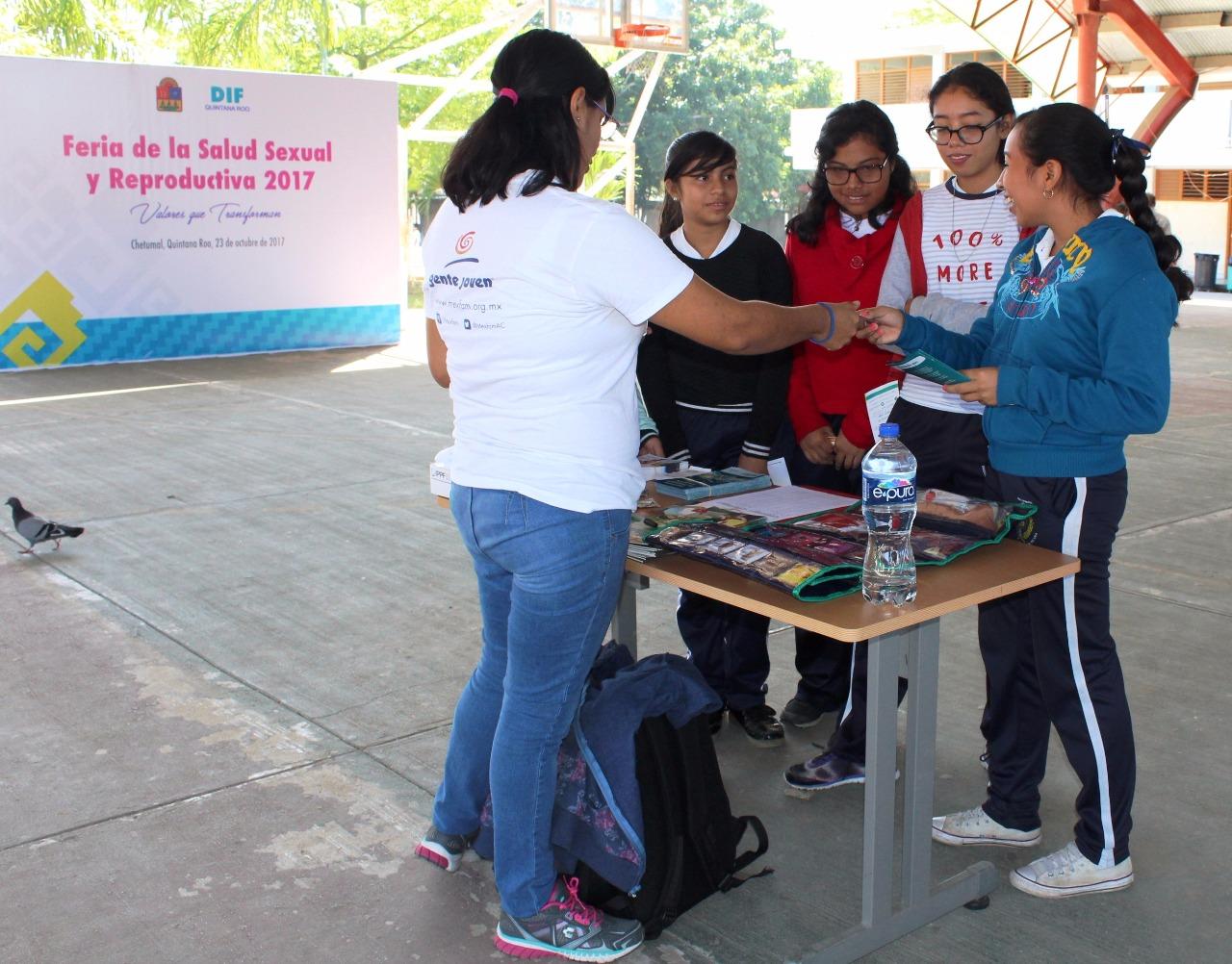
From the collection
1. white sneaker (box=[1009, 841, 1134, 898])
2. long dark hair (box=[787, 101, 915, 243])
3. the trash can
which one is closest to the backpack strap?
white sneaker (box=[1009, 841, 1134, 898])

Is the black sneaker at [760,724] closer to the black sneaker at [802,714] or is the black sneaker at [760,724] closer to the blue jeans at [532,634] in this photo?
the black sneaker at [802,714]

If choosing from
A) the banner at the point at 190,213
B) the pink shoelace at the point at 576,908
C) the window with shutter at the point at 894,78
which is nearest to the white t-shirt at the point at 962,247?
the pink shoelace at the point at 576,908

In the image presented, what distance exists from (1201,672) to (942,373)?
207 centimetres

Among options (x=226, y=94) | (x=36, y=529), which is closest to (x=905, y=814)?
(x=36, y=529)

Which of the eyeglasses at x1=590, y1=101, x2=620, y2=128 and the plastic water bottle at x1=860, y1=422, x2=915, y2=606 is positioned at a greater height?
the eyeglasses at x1=590, y1=101, x2=620, y2=128

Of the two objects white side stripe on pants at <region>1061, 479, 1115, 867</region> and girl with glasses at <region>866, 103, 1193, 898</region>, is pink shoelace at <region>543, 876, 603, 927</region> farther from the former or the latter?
white side stripe on pants at <region>1061, 479, 1115, 867</region>

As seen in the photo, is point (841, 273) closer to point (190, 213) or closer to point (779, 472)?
point (779, 472)

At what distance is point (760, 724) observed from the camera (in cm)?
341

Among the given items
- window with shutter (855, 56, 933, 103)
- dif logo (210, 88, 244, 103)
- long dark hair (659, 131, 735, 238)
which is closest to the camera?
long dark hair (659, 131, 735, 238)

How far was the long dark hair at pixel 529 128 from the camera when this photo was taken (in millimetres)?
2174

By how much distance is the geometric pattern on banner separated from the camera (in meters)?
10.8

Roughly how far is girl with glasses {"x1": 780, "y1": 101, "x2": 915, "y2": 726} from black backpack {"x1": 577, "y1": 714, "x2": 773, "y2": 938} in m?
0.98

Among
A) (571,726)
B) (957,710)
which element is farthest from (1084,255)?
(957,710)

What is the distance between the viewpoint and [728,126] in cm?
4209
